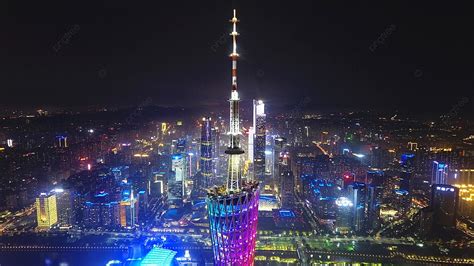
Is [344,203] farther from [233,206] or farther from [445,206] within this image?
[233,206]

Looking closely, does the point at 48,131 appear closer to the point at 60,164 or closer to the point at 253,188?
the point at 60,164

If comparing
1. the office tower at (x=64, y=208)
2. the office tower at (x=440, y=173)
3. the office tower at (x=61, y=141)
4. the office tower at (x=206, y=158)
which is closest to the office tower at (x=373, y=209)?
Result: the office tower at (x=440, y=173)

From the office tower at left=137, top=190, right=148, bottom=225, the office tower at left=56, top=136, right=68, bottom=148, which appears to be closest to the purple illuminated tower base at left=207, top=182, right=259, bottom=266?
the office tower at left=137, top=190, right=148, bottom=225

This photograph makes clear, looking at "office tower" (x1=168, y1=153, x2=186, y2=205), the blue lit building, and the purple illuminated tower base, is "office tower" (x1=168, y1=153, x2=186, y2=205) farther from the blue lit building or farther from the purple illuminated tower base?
the purple illuminated tower base

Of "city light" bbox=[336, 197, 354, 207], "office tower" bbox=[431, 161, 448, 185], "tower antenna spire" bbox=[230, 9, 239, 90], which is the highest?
"tower antenna spire" bbox=[230, 9, 239, 90]

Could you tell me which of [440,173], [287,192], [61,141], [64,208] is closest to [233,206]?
[287,192]

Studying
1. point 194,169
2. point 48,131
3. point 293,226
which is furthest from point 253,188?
point 48,131

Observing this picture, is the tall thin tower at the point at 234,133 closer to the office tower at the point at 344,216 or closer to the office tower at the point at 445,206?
the office tower at the point at 344,216
